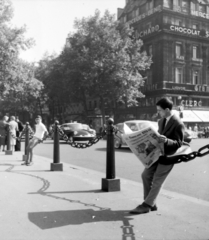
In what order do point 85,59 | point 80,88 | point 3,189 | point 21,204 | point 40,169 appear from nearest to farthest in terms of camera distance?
point 21,204, point 3,189, point 40,169, point 85,59, point 80,88

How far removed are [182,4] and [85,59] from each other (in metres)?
15.8

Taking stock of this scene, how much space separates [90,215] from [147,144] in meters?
1.23

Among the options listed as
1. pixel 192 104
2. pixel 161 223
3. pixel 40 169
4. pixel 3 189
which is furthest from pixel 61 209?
pixel 192 104

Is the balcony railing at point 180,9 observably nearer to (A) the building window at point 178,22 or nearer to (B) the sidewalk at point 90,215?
(A) the building window at point 178,22

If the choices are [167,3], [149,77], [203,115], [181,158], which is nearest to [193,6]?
[167,3]

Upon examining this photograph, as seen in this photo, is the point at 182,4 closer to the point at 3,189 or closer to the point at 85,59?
Result: the point at 85,59

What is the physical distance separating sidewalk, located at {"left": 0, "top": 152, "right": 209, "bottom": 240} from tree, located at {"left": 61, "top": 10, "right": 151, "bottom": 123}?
101ft

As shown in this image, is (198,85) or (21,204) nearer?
(21,204)

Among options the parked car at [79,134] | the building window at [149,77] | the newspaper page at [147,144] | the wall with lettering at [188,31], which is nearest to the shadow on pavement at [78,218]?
the newspaper page at [147,144]

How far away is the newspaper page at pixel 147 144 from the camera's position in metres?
4.53

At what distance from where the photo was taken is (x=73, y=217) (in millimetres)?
4527

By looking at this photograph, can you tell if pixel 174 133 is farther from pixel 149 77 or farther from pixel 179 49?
pixel 179 49

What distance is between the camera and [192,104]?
138 ft

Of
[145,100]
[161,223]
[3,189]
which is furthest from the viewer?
[145,100]
